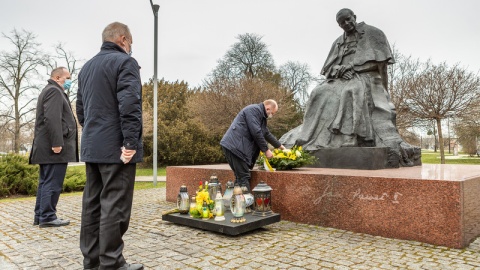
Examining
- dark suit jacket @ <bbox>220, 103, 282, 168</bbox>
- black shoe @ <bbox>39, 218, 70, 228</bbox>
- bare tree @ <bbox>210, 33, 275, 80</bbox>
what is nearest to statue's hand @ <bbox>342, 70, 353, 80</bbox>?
dark suit jacket @ <bbox>220, 103, 282, 168</bbox>

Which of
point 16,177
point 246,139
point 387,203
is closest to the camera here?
point 387,203

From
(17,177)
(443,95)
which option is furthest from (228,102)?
(17,177)

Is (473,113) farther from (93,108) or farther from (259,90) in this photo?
(93,108)

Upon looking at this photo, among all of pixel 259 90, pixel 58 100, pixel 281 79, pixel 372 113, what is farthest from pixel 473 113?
pixel 58 100

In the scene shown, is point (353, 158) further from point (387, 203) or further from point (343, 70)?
point (343, 70)

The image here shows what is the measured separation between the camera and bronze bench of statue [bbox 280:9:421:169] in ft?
22.3

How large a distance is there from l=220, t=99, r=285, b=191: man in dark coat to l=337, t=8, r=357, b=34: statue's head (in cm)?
295

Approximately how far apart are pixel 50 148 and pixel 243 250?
335cm

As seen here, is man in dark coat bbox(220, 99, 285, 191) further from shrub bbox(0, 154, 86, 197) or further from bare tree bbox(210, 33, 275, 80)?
bare tree bbox(210, 33, 275, 80)

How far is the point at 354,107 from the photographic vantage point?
22.8ft

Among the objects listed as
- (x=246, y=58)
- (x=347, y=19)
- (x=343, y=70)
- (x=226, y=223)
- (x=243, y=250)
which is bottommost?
(x=243, y=250)

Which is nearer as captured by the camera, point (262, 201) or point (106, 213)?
point (106, 213)

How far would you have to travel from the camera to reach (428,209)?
14.2 ft

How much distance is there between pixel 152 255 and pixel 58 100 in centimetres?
297
